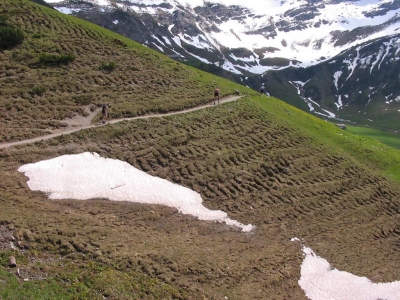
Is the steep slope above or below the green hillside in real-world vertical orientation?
above

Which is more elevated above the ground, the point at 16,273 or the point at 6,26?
the point at 6,26

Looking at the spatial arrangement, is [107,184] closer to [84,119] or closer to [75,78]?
[84,119]

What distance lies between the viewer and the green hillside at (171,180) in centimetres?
2158

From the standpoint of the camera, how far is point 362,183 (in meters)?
43.8

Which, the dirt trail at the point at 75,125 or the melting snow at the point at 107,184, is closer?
the melting snow at the point at 107,184

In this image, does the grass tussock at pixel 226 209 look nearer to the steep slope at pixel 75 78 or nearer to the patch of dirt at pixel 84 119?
the patch of dirt at pixel 84 119

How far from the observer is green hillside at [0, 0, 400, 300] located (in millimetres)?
21578

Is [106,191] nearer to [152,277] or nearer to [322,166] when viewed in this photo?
[152,277]

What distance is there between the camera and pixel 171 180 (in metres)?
34.4

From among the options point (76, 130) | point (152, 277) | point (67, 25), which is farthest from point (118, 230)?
point (67, 25)

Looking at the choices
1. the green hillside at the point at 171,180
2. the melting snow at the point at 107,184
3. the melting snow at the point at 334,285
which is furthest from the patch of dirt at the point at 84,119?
the melting snow at the point at 334,285

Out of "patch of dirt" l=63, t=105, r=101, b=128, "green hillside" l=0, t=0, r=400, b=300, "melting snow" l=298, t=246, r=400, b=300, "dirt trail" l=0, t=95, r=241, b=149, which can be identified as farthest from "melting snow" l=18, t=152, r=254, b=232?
"patch of dirt" l=63, t=105, r=101, b=128

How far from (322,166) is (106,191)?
26.9 metres

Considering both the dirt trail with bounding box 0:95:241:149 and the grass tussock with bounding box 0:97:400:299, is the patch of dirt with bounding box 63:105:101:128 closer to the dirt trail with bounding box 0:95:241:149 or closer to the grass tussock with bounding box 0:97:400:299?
the dirt trail with bounding box 0:95:241:149
